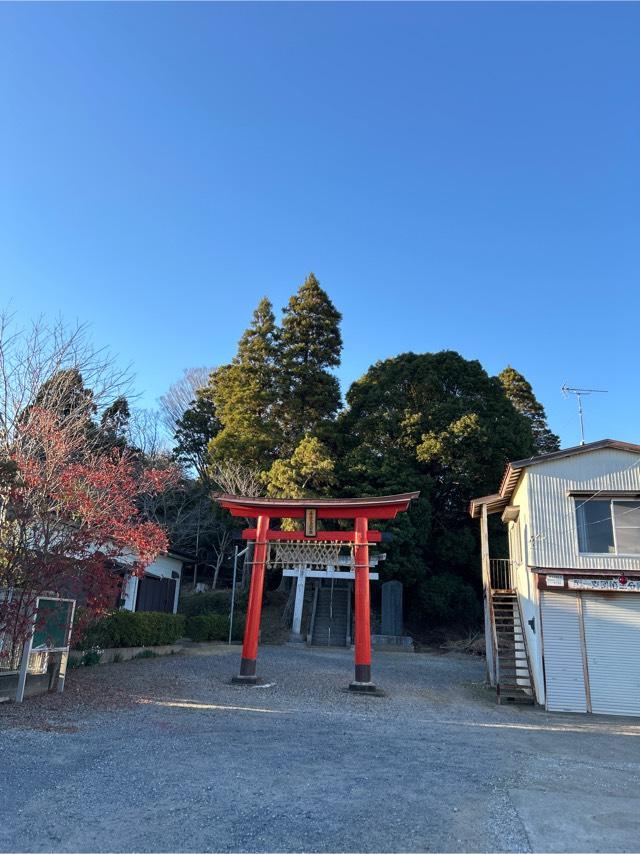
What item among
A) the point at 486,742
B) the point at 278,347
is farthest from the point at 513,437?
the point at 486,742

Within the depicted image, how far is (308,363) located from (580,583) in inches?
717

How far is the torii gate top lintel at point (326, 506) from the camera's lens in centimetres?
1238

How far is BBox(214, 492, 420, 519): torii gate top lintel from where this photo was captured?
12375 millimetres

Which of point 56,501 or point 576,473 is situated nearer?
point 56,501

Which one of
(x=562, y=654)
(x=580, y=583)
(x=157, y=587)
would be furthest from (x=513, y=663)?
(x=157, y=587)

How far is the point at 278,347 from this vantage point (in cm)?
2806

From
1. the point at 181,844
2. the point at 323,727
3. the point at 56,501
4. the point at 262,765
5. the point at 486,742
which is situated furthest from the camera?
the point at 56,501

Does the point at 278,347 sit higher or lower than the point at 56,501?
higher

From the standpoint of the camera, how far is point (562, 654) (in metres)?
11.1

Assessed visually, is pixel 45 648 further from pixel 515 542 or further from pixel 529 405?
pixel 529 405

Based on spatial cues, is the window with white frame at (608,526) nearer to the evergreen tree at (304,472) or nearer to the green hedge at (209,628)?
the evergreen tree at (304,472)

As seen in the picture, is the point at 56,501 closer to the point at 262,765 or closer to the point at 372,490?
the point at 262,765

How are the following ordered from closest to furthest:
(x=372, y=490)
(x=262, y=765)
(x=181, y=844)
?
(x=181, y=844)
(x=262, y=765)
(x=372, y=490)

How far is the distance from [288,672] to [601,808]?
33.1 feet
